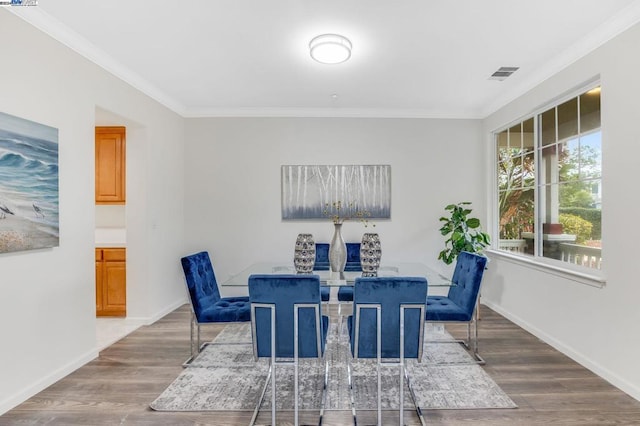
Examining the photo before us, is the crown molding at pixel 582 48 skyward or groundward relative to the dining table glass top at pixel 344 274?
skyward

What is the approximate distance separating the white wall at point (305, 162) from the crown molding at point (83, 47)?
1.03 meters

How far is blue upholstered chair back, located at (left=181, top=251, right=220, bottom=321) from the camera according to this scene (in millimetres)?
2908

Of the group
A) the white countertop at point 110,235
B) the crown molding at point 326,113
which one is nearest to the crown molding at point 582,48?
the crown molding at point 326,113

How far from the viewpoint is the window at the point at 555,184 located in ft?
9.83

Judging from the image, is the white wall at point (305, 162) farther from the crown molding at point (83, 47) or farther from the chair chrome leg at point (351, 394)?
the chair chrome leg at point (351, 394)

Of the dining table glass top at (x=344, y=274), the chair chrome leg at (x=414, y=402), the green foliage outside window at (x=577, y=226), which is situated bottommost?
the chair chrome leg at (x=414, y=402)

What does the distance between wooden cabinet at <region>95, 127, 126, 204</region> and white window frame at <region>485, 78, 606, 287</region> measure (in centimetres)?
472

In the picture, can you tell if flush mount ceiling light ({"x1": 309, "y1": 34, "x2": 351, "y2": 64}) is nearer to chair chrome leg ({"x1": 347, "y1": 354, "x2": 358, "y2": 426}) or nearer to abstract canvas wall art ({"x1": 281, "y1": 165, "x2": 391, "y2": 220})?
abstract canvas wall art ({"x1": 281, "y1": 165, "x2": 391, "y2": 220})

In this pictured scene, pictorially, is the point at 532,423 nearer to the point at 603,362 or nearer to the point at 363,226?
the point at 603,362

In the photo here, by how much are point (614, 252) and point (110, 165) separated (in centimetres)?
515

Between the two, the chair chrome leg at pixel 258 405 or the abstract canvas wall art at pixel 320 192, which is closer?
the chair chrome leg at pixel 258 405

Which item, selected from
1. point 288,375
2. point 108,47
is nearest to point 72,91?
point 108,47

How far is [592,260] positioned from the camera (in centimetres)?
300

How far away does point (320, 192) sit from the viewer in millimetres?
4844
